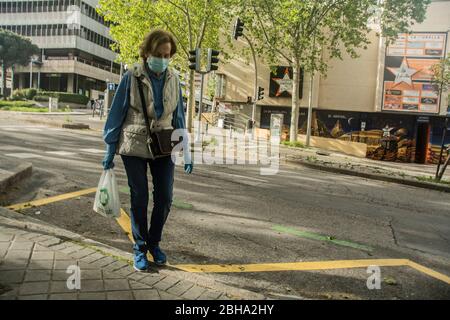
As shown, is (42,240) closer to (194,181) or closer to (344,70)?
(194,181)

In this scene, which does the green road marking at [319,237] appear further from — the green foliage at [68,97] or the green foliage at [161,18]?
the green foliage at [68,97]

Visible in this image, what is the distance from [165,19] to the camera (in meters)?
26.8

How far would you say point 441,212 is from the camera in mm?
7535

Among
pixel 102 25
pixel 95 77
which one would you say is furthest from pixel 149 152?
pixel 102 25

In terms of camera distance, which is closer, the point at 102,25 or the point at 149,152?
the point at 149,152

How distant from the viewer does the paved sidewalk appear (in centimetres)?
265

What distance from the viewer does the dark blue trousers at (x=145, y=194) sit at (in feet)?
11.2

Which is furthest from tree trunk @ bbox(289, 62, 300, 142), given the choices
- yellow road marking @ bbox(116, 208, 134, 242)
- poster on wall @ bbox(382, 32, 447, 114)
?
yellow road marking @ bbox(116, 208, 134, 242)

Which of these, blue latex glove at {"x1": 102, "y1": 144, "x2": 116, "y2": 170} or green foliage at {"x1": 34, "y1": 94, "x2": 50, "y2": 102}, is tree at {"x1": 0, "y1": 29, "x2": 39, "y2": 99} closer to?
green foliage at {"x1": 34, "y1": 94, "x2": 50, "y2": 102}

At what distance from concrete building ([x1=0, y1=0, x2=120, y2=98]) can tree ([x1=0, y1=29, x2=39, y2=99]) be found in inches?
79.9

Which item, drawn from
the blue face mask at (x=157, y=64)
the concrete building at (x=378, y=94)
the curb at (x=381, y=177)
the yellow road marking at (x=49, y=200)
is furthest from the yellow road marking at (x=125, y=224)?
the concrete building at (x=378, y=94)

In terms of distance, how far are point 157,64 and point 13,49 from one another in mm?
57377

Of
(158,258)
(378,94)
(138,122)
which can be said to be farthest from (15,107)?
(158,258)

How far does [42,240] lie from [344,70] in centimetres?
3215
